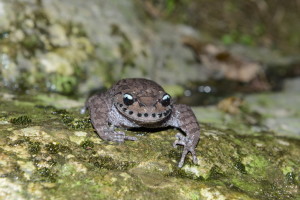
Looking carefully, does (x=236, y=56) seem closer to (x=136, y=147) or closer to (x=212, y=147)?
(x=212, y=147)

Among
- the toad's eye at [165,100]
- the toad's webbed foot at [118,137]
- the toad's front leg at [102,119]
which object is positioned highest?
the toad's eye at [165,100]

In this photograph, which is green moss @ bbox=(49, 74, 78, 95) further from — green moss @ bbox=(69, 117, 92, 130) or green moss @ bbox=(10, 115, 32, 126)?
green moss @ bbox=(10, 115, 32, 126)

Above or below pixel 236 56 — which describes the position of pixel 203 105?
below

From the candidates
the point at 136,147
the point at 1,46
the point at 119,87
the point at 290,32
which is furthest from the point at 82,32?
the point at 290,32

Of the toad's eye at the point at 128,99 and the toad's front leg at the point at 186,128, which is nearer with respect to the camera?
the toad's front leg at the point at 186,128

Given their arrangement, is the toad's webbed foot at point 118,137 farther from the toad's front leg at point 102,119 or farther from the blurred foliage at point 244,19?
the blurred foliage at point 244,19

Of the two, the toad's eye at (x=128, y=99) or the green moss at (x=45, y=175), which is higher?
the toad's eye at (x=128, y=99)

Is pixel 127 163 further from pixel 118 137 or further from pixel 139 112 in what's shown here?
pixel 139 112

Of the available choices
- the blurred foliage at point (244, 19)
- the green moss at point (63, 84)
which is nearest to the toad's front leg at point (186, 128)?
the green moss at point (63, 84)
